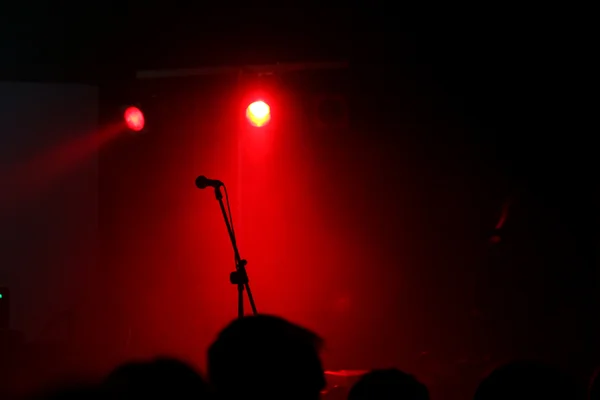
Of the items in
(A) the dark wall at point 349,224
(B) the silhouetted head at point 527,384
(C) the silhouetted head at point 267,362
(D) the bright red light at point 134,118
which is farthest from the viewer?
(D) the bright red light at point 134,118

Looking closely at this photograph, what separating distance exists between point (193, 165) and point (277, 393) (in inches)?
188

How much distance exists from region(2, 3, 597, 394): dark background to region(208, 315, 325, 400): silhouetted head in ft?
12.3

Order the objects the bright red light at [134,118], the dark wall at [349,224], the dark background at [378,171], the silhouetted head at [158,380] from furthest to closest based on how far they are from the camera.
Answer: the bright red light at [134,118], the dark wall at [349,224], the dark background at [378,171], the silhouetted head at [158,380]

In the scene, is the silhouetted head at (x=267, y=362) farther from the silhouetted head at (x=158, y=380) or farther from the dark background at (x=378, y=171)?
the dark background at (x=378, y=171)

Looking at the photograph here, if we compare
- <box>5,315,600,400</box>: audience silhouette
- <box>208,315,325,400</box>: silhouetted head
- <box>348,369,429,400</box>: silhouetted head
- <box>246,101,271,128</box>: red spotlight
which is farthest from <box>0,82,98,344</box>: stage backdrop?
<box>208,315,325,400</box>: silhouetted head

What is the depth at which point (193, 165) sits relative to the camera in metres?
5.90

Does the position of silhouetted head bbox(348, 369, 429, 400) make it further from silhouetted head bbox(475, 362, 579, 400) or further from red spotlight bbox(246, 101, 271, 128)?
red spotlight bbox(246, 101, 271, 128)

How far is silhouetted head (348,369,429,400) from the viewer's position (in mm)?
1702

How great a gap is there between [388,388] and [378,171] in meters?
4.02

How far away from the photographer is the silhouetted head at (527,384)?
5.19 feet

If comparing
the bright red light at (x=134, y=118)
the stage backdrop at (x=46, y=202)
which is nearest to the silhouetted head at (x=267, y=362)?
the bright red light at (x=134, y=118)

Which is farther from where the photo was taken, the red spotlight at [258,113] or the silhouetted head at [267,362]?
the red spotlight at [258,113]

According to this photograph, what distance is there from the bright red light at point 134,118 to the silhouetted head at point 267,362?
4.23 metres

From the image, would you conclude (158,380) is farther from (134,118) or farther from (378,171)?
(378,171)
